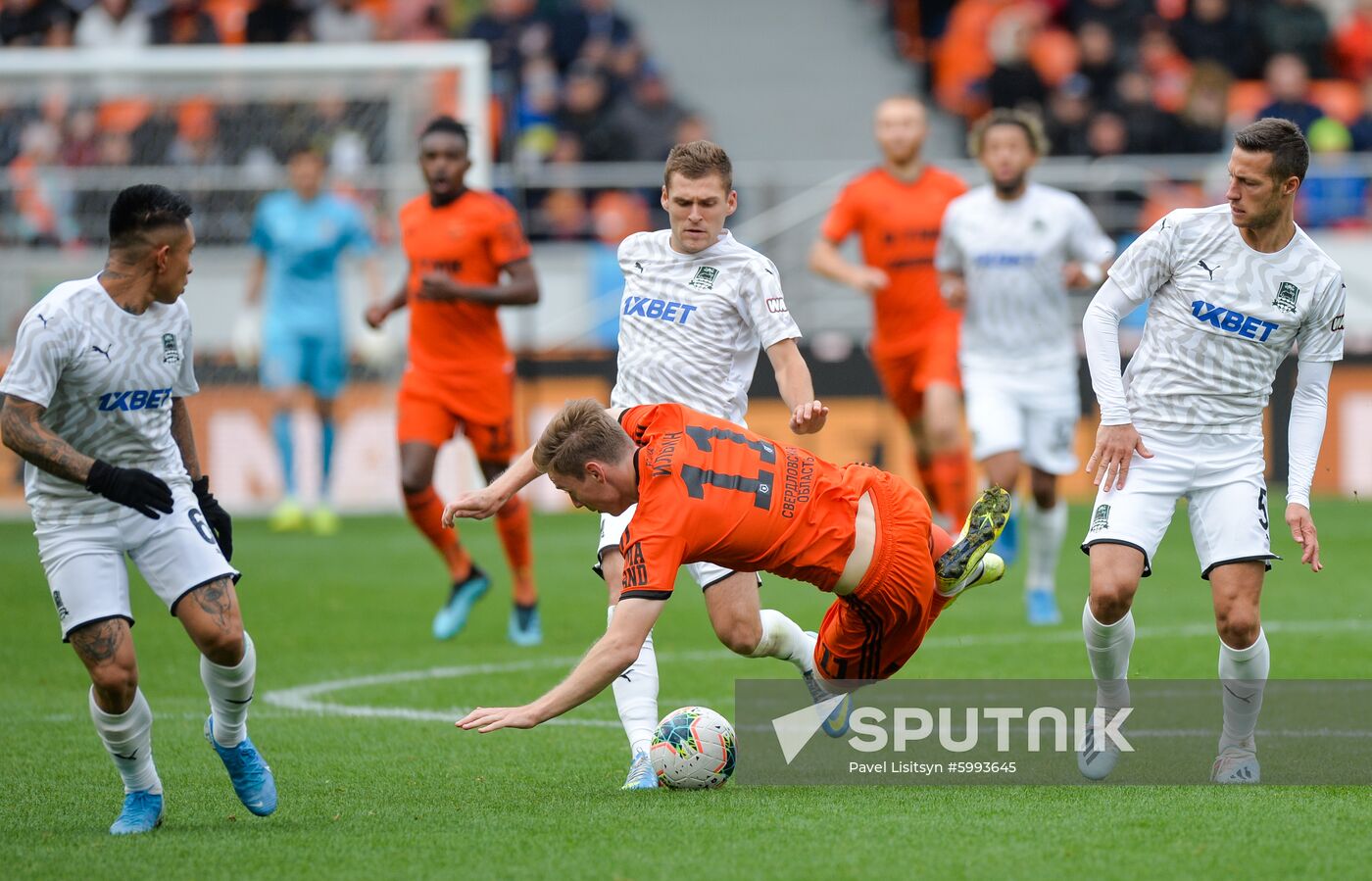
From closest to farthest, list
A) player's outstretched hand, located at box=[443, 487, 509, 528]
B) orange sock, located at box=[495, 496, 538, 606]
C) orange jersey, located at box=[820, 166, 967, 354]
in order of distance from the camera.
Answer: player's outstretched hand, located at box=[443, 487, 509, 528]
orange sock, located at box=[495, 496, 538, 606]
orange jersey, located at box=[820, 166, 967, 354]

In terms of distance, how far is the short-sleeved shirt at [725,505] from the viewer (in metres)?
5.59

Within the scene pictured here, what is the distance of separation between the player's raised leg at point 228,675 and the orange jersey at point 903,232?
22.4ft

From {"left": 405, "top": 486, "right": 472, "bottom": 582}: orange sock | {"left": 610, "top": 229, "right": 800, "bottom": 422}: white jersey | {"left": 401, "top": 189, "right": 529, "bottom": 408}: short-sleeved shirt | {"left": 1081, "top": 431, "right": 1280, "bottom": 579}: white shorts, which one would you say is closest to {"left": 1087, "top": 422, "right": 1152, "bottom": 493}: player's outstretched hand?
{"left": 1081, "top": 431, "right": 1280, "bottom": 579}: white shorts

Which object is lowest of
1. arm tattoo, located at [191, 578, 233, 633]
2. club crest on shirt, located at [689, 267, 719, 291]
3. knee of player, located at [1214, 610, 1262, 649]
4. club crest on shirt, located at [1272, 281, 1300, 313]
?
knee of player, located at [1214, 610, 1262, 649]

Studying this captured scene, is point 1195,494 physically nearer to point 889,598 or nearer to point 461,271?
point 889,598

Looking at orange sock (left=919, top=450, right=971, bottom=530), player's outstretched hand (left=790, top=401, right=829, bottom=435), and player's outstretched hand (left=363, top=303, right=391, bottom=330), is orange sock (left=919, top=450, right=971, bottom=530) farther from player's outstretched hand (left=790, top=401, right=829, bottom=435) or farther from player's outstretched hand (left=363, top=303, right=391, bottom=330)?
player's outstretched hand (left=790, top=401, right=829, bottom=435)

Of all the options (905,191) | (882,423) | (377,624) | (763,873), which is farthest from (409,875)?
(882,423)

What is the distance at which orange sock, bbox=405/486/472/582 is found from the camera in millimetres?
10242

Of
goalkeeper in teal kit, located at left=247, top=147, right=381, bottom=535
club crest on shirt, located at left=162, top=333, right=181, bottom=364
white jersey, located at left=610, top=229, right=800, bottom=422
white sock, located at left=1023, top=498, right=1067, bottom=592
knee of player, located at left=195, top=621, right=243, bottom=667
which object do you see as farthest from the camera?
goalkeeper in teal kit, located at left=247, top=147, right=381, bottom=535

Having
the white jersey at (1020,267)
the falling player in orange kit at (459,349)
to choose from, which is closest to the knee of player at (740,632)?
the falling player in orange kit at (459,349)

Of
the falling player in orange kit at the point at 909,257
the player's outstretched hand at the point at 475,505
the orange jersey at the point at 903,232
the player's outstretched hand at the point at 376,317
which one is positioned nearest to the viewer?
the player's outstretched hand at the point at 475,505

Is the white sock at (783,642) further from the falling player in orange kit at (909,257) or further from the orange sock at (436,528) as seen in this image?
the falling player in orange kit at (909,257)

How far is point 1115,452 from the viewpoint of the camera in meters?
6.43

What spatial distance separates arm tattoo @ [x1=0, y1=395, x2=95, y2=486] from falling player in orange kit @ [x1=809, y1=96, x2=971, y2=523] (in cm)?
681
